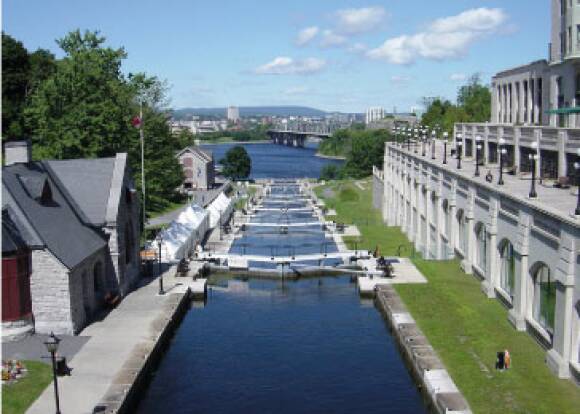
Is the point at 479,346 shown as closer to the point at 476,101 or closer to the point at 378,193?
the point at 378,193

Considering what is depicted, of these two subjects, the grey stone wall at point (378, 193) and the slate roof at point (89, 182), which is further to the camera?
the grey stone wall at point (378, 193)

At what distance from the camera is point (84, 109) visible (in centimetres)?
5319

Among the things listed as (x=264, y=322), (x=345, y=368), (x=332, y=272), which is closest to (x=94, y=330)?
(x=264, y=322)

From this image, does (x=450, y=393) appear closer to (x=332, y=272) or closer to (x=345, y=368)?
(x=345, y=368)

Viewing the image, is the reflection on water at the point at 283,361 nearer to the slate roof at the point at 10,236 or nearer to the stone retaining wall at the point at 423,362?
the stone retaining wall at the point at 423,362

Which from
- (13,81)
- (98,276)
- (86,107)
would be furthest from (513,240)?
(13,81)

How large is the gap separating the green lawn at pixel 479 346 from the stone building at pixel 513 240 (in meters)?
0.67

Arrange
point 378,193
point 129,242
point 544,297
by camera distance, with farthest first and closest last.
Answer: point 378,193 < point 129,242 < point 544,297

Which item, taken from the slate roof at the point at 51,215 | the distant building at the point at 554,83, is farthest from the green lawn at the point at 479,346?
the slate roof at the point at 51,215

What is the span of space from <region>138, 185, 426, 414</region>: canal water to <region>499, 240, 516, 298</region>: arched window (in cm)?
653

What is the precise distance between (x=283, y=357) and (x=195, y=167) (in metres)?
83.1

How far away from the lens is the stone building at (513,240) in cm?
2522

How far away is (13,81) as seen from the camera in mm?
79750

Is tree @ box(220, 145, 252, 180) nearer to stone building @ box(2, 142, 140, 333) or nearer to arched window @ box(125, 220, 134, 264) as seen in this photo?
stone building @ box(2, 142, 140, 333)
